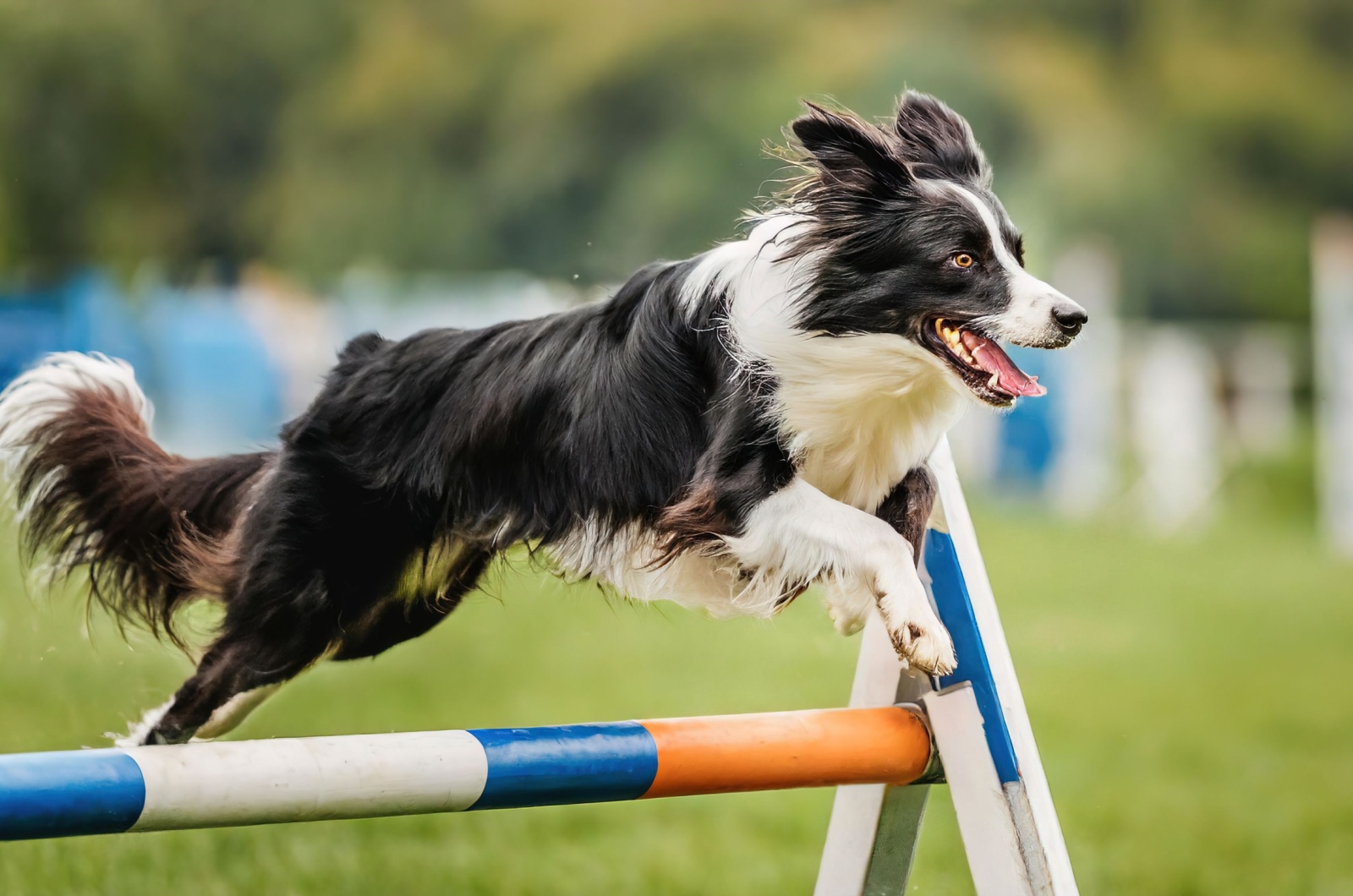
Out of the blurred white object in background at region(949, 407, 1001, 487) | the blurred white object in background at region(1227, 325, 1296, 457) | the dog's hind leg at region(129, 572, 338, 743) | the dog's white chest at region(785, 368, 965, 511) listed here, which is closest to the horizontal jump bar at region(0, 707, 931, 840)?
the dog's white chest at region(785, 368, 965, 511)

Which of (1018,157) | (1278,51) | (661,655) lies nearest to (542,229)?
(1018,157)

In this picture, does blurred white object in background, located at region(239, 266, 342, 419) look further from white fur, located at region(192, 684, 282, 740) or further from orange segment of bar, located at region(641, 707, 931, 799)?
orange segment of bar, located at region(641, 707, 931, 799)

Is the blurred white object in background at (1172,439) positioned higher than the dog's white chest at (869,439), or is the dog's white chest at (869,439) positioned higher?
the dog's white chest at (869,439)

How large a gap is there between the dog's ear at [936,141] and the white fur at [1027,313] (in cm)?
27

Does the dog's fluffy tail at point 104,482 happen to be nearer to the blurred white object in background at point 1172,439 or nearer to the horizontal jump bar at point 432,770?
the horizontal jump bar at point 432,770

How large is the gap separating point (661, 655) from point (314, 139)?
1970cm

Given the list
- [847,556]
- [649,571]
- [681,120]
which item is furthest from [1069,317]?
[681,120]

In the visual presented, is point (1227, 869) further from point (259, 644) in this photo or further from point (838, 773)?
point (259, 644)

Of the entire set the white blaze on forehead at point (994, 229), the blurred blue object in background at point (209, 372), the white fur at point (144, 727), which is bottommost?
the blurred blue object in background at point (209, 372)

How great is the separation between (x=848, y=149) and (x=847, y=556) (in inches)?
31.4

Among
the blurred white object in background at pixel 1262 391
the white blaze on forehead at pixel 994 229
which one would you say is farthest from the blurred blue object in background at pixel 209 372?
the blurred white object in background at pixel 1262 391

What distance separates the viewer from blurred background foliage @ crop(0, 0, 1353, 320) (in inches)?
998

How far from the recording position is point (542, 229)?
26.8 m

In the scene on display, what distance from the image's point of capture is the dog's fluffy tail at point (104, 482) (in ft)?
11.3
